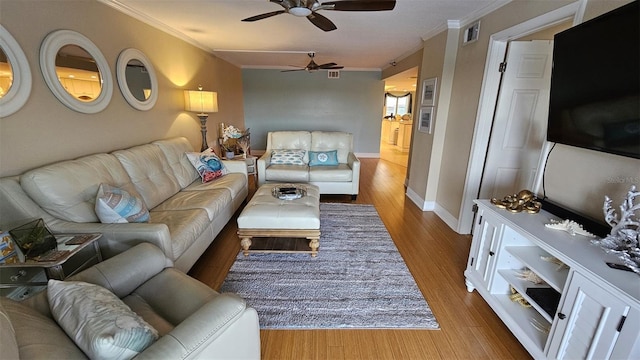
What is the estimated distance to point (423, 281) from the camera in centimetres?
212

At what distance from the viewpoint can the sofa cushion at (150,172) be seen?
2.30 metres

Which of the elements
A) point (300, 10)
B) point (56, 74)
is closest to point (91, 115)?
point (56, 74)

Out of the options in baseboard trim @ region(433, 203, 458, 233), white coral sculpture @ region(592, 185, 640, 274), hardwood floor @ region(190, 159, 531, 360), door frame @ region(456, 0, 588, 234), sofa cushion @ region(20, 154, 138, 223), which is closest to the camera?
white coral sculpture @ region(592, 185, 640, 274)

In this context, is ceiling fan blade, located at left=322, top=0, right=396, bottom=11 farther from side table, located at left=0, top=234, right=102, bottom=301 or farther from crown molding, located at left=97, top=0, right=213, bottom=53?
side table, located at left=0, top=234, right=102, bottom=301

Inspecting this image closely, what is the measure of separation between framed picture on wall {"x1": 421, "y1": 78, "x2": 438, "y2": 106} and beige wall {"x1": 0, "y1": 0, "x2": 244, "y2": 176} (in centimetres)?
339

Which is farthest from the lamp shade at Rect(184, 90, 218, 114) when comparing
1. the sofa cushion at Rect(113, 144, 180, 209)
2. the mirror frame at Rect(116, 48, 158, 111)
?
the sofa cushion at Rect(113, 144, 180, 209)

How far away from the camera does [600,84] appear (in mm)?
1316

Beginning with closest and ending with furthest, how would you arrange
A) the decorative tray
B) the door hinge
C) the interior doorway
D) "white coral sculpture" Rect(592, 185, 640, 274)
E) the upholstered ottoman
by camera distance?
the door hinge < "white coral sculpture" Rect(592, 185, 640, 274) < the upholstered ottoman < the decorative tray < the interior doorway

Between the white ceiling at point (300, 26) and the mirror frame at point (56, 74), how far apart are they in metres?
0.56

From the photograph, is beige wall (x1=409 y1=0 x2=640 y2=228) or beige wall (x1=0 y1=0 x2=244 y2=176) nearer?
beige wall (x1=409 y1=0 x2=640 y2=228)

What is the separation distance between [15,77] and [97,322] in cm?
180

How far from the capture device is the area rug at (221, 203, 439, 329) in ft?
5.67

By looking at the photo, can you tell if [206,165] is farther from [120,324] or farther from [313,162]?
[120,324]

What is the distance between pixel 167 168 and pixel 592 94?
3.35 meters
